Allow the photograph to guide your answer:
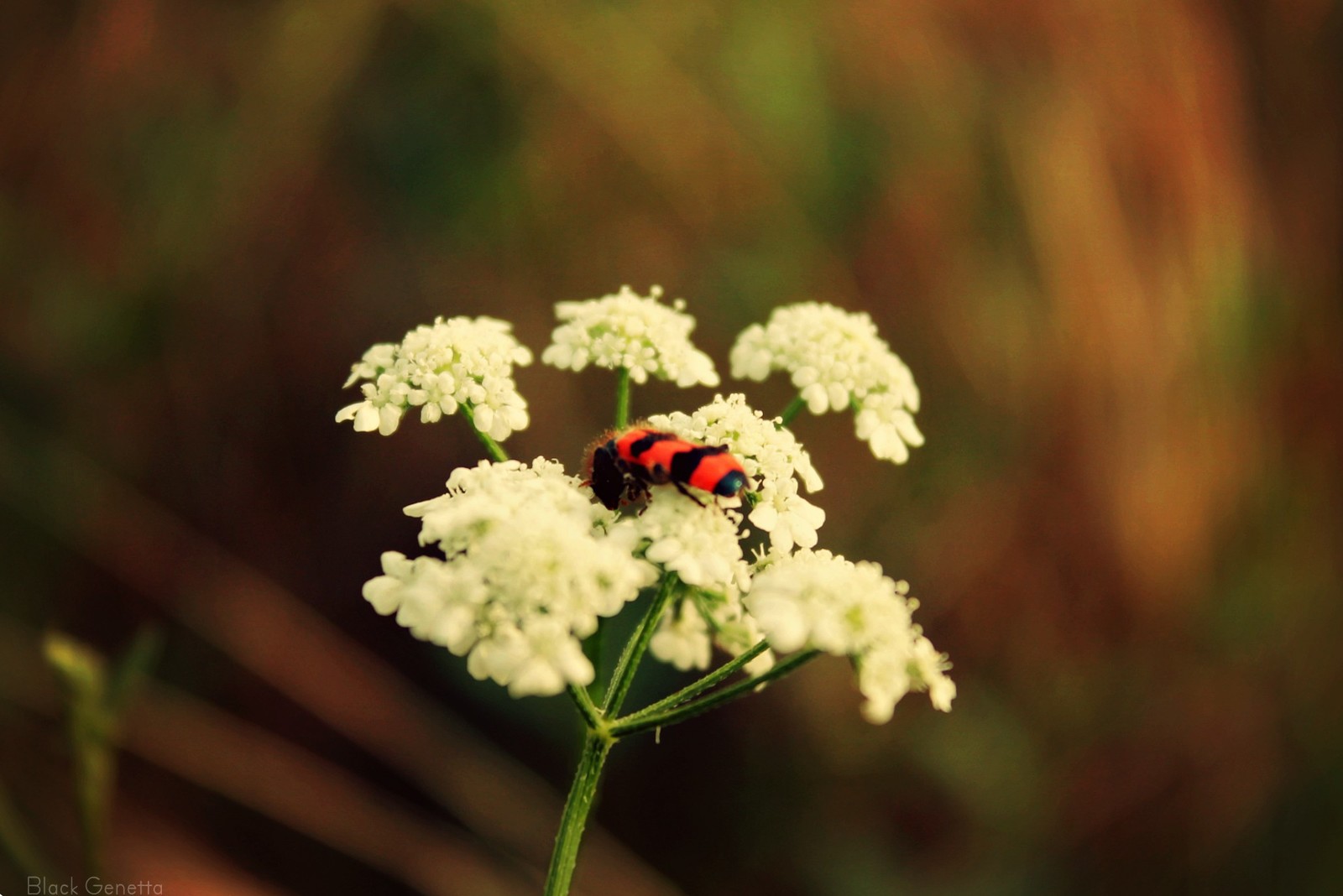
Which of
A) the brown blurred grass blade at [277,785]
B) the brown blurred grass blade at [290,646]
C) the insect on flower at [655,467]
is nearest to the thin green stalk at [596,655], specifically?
the insect on flower at [655,467]

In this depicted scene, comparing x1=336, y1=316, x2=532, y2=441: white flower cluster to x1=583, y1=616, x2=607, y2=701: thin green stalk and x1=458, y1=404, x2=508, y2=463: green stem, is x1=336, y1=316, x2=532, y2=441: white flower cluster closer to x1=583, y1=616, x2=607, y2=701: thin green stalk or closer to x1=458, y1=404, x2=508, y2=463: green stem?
x1=458, y1=404, x2=508, y2=463: green stem

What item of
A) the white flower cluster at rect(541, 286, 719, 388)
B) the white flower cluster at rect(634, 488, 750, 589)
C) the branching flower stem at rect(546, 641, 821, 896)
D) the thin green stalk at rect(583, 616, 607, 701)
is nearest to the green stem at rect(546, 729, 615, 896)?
the branching flower stem at rect(546, 641, 821, 896)

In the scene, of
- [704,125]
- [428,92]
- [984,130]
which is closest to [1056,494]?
[984,130]

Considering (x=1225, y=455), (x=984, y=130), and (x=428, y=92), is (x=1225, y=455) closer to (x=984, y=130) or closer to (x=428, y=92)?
(x=984, y=130)

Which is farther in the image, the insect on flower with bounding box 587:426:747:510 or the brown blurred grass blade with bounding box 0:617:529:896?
the brown blurred grass blade with bounding box 0:617:529:896

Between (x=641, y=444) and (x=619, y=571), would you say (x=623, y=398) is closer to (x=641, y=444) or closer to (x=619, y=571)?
(x=641, y=444)
